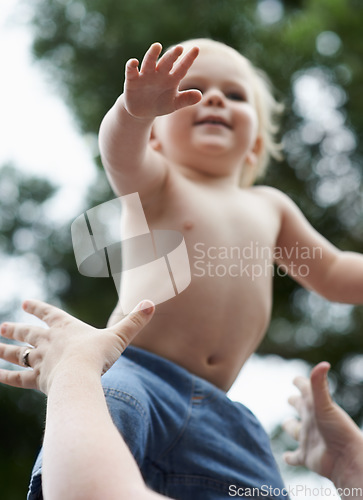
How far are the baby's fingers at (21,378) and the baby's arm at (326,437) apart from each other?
13.3 inches

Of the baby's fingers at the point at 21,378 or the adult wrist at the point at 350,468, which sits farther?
the adult wrist at the point at 350,468

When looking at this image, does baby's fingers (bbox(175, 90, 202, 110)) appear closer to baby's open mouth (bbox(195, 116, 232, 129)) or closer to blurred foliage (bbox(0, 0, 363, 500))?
baby's open mouth (bbox(195, 116, 232, 129))

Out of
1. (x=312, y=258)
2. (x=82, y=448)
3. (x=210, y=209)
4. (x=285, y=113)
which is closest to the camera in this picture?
(x=82, y=448)

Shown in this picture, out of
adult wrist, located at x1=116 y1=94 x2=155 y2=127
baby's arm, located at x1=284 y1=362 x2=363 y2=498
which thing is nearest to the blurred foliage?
baby's arm, located at x1=284 y1=362 x2=363 y2=498

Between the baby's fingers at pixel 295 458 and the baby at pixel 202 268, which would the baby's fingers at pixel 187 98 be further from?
the baby's fingers at pixel 295 458

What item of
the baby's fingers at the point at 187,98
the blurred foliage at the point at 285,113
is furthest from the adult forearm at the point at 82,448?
the blurred foliage at the point at 285,113

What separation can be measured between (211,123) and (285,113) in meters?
1.11

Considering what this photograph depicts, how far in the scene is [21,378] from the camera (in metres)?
0.47

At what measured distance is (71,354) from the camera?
434 mm

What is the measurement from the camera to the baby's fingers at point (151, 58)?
0.49m

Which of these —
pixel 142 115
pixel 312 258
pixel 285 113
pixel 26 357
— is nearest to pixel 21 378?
pixel 26 357

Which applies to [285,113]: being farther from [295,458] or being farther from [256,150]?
[295,458]

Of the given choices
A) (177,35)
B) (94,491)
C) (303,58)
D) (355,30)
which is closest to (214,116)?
(94,491)

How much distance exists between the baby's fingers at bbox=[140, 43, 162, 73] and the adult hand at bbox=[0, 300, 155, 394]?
19 cm
